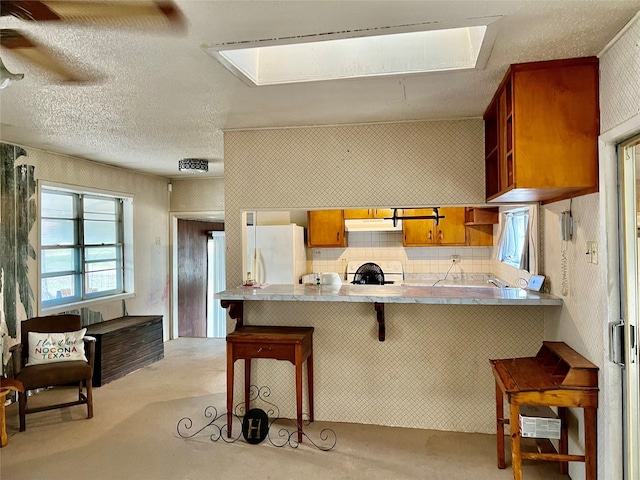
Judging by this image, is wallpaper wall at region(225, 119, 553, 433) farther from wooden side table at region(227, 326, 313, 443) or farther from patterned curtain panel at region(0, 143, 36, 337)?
patterned curtain panel at region(0, 143, 36, 337)

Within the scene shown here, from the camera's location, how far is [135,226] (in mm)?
5438

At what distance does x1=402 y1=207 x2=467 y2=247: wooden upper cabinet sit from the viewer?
205 inches

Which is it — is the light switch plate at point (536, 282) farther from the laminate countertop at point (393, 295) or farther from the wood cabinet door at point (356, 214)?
the wood cabinet door at point (356, 214)

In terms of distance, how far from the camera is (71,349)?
3.59 meters

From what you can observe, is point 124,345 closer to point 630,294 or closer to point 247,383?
point 247,383

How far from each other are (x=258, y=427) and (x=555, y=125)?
2651mm

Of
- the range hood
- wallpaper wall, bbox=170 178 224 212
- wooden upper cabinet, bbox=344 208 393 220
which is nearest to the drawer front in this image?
the range hood

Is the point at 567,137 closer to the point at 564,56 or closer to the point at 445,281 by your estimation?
the point at 564,56

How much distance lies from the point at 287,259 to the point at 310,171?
1.80 metres

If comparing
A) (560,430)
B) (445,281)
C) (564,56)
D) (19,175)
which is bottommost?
(560,430)

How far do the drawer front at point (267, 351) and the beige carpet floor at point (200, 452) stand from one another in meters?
0.60

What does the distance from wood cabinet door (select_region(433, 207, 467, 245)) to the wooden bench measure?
362 cm

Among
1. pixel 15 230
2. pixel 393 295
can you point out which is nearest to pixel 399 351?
pixel 393 295

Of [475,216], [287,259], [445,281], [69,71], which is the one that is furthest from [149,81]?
[445,281]
